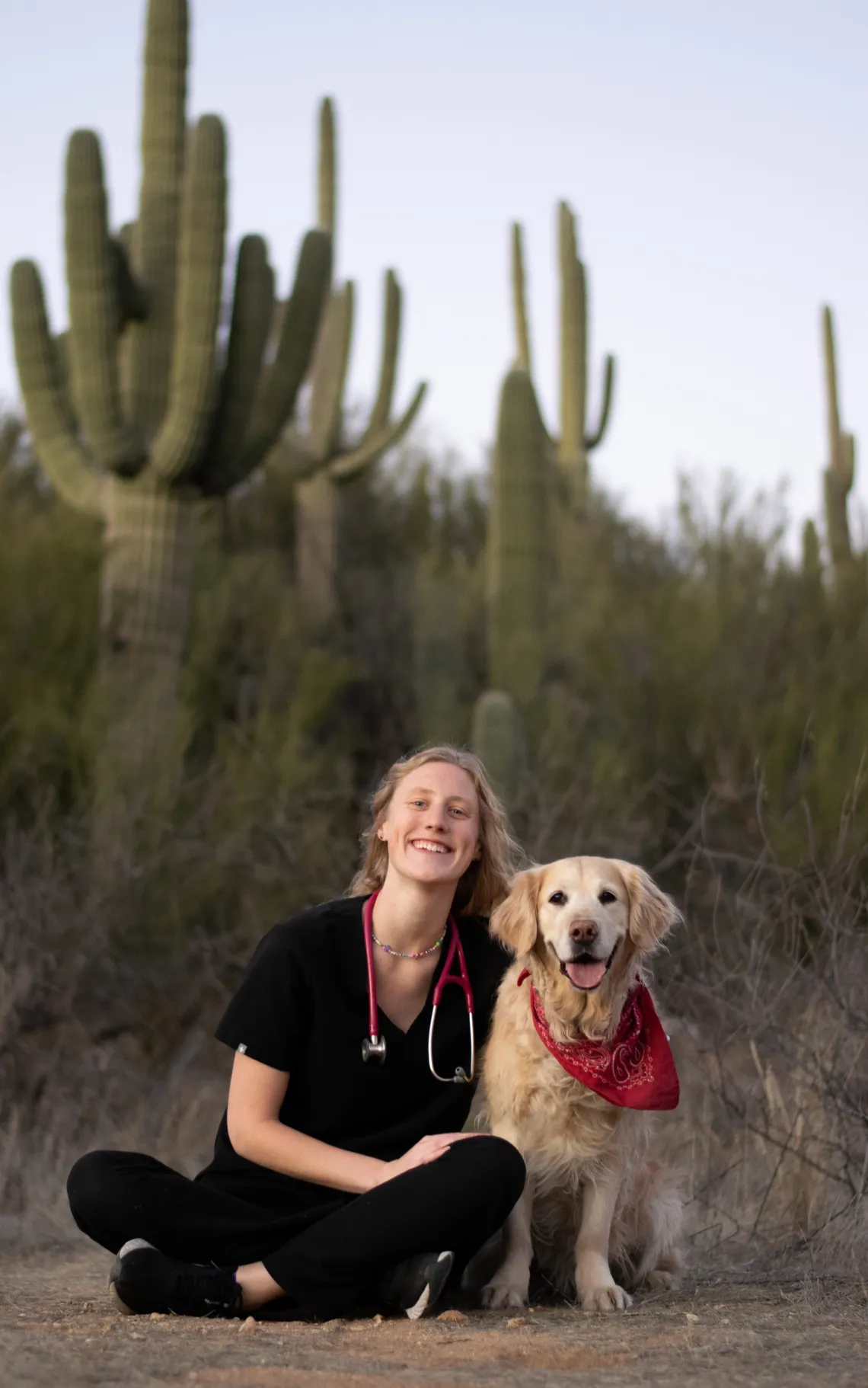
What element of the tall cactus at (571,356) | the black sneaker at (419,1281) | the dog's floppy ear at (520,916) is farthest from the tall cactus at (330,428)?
the black sneaker at (419,1281)

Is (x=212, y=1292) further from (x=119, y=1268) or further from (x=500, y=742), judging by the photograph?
(x=500, y=742)

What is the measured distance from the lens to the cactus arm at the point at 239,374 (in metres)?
10.5

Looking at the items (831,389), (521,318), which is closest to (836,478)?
(831,389)

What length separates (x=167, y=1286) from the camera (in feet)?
12.8

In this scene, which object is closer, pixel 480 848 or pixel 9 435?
pixel 480 848

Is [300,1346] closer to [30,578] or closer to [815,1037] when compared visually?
[815,1037]

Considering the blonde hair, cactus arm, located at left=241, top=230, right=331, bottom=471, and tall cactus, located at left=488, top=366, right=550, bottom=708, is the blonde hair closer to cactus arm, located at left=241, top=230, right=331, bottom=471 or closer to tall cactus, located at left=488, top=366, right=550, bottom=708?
cactus arm, located at left=241, top=230, right=331, bottom=471

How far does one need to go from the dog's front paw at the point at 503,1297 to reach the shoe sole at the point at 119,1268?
2.81 feet

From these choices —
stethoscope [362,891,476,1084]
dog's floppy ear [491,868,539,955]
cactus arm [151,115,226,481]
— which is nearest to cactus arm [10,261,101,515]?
cactus arm [151,115,226,481]

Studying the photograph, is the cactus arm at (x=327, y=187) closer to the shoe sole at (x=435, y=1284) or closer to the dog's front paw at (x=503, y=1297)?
the dog's front paw at (x=503, y=1297)

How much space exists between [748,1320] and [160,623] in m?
7.58

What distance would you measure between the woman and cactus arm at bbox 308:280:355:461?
11087mm

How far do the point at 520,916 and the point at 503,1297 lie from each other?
951 millimetres

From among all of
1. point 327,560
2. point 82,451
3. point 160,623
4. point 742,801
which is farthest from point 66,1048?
point 327,560
